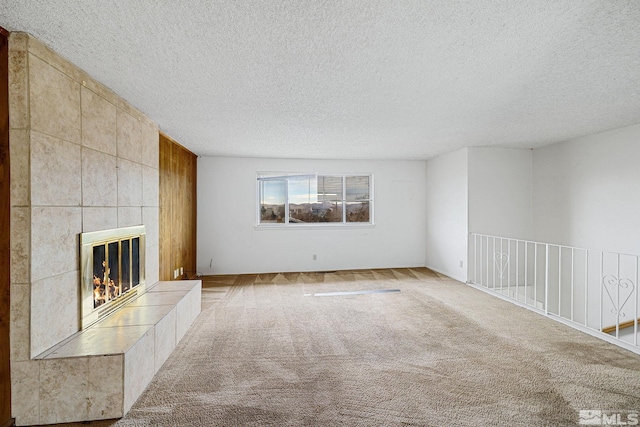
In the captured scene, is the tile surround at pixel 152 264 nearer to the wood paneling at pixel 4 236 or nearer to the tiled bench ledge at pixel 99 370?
the tiled bench ledge at pixel 99 370

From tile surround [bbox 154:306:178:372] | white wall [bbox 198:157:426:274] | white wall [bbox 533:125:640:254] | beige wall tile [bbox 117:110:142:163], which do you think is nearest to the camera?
tile surround [bbox 154:306:178:372]

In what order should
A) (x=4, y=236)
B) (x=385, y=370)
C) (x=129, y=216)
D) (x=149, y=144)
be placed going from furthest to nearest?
(x=149, y=144), (x=129, y=216), (x=385, y=370), (x=4, y=236)

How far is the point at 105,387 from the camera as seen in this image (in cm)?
194

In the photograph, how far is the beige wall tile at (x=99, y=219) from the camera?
238 centimetres

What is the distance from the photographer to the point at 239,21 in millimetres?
1729

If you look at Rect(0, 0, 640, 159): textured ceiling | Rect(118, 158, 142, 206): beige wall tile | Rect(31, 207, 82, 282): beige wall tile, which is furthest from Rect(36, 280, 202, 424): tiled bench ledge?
Rect(0, 0, 640, 159): textured ceiling

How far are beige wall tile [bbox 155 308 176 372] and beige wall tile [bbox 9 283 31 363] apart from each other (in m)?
0.80

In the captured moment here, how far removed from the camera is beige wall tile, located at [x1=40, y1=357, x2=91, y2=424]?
6.20 ft

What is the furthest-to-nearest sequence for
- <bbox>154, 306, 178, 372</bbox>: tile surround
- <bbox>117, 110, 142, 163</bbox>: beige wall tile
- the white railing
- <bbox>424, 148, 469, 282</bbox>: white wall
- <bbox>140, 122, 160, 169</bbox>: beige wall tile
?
<bbox>424, 148, 469, 282</bbox>: white wall < the white railing < <bbox>140, 122, 160, 169</bbox>: beige wall tile < <bbox>117, 110, 142, 163</bbox>: beige wall tile < <bbox>154, 306, 178, 372</bbox>: tile surround

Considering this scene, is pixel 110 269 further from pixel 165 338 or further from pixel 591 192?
pixel 591 192

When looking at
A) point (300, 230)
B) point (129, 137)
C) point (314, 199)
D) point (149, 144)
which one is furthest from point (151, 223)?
point (314, 199)

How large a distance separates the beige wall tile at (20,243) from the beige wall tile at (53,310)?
0.10m

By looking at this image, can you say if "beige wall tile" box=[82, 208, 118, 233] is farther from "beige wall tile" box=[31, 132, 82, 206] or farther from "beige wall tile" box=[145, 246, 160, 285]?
"beige wall tile" box=[145, 246, 160, 285]

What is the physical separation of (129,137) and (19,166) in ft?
4.44
